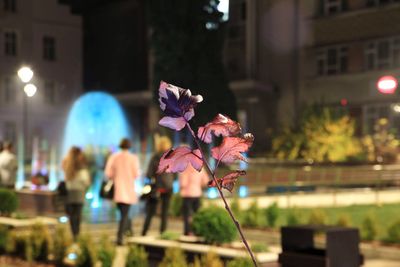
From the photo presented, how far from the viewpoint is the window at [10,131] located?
5241cm

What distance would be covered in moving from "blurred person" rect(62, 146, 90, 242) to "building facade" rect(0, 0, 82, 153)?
38.7 metres

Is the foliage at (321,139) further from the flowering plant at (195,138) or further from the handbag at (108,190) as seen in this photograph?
the flowering plant at (195,138)

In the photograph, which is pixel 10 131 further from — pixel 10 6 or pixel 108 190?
pixel 108 190

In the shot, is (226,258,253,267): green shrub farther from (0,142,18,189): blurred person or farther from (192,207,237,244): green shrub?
(0,142,18,189): blurred person

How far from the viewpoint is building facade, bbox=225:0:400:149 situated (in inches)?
1474

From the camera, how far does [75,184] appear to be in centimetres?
1295

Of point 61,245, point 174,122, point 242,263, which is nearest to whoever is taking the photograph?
point 174,122

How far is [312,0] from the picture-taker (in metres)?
40.3

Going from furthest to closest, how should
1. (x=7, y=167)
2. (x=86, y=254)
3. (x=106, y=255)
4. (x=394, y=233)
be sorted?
(x=7, y=167), (x=394, y=233), (x=86, y=254), (x=106, y=255)

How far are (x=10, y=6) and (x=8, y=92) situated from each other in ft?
19.0

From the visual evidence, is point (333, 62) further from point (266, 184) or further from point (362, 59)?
point (266, 184)

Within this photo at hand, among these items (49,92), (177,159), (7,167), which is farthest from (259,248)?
(49,92)

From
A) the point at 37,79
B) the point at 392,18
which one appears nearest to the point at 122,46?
the point at 37,79

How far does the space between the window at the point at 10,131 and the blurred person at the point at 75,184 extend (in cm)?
4052
